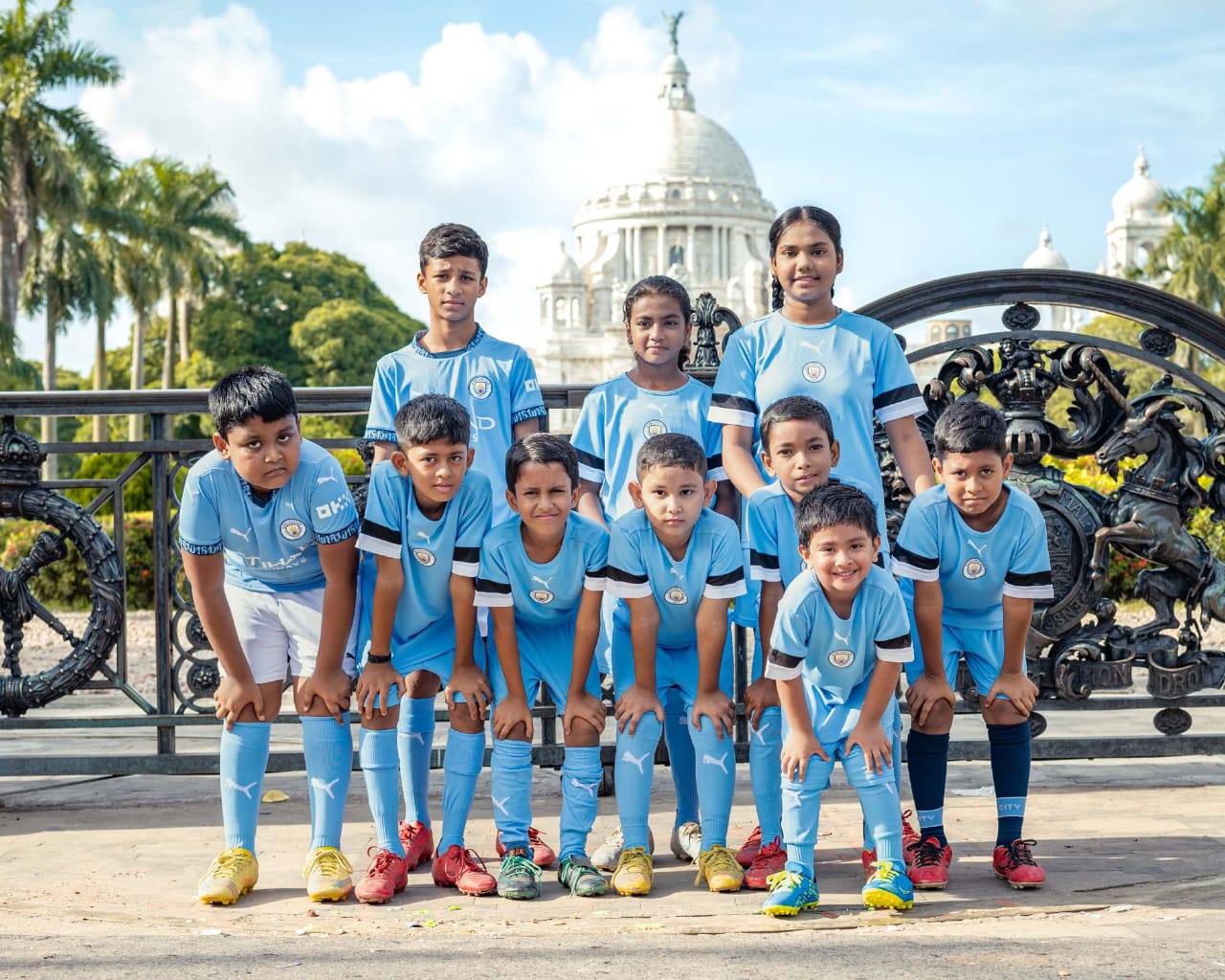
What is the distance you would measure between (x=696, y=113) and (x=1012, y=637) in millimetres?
80279

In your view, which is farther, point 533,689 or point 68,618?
point 68,618

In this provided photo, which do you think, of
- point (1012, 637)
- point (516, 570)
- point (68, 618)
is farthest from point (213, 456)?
point (68, 618)

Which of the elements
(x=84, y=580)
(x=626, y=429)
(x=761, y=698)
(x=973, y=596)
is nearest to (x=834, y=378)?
(x=626, y=429)

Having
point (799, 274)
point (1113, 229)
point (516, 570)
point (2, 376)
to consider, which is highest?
point (1113, 229)

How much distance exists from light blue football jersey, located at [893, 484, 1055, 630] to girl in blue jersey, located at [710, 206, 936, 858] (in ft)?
0.64

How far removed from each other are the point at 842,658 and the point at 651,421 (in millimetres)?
966

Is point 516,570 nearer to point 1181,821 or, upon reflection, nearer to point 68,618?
point 1181,821

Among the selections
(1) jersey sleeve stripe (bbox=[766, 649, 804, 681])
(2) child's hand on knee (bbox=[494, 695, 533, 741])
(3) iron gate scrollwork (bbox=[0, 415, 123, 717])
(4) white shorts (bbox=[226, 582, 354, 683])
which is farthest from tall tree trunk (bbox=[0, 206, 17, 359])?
(1) jersey sleeve stripe (bbox=[766, 649, 804, 681])

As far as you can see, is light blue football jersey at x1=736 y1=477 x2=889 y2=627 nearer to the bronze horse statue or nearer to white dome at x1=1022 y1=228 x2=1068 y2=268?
Answer: the bronze horse statue

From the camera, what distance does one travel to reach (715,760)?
13.3 feet

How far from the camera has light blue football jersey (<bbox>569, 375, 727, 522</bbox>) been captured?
4445mm

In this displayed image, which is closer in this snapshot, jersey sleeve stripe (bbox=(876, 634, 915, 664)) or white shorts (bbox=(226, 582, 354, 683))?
jersey sleeve stripe (bbox=(876, 634, 915, 664))

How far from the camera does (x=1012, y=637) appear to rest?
413 centimetres

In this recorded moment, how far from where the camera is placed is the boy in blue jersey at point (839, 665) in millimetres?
3811
